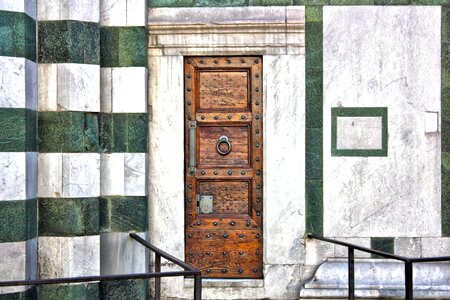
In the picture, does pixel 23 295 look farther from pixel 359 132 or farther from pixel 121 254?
pixel 359 132

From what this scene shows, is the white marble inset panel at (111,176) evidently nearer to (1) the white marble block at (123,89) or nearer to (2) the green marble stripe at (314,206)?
(1) the white marble block at (123,89)

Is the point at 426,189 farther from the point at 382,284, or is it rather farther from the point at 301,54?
the point at 301,54

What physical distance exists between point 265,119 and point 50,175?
1.68 metres

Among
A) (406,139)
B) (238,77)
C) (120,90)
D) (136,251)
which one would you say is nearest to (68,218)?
(136,251)

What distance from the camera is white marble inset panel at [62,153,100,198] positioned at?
5.04 m

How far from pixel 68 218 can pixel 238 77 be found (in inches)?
67.2

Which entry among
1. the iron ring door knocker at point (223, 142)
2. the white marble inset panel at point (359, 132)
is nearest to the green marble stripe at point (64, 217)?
the iron ring door knocker at point (223, 142)

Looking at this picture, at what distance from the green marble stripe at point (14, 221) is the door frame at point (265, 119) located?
40.7 inches

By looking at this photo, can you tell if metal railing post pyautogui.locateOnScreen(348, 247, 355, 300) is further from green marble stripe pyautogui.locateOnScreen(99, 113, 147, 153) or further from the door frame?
green marble stripe pyautogui.locateOnScreen(99, 113, 147, 153)

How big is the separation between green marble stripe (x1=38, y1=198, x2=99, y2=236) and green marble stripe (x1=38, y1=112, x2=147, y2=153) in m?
0.37

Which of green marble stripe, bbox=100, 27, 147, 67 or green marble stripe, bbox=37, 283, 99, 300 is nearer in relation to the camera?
green marble stripe, bbox=37, 283, 99, 300

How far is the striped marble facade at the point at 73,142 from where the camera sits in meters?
4.77

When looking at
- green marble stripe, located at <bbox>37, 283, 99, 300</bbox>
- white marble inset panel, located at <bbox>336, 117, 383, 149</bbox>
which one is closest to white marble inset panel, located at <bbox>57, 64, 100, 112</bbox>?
green marble stripe, located at <bbox>37, 283, 99, 300</bbox>

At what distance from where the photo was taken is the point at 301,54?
544 centimetres
